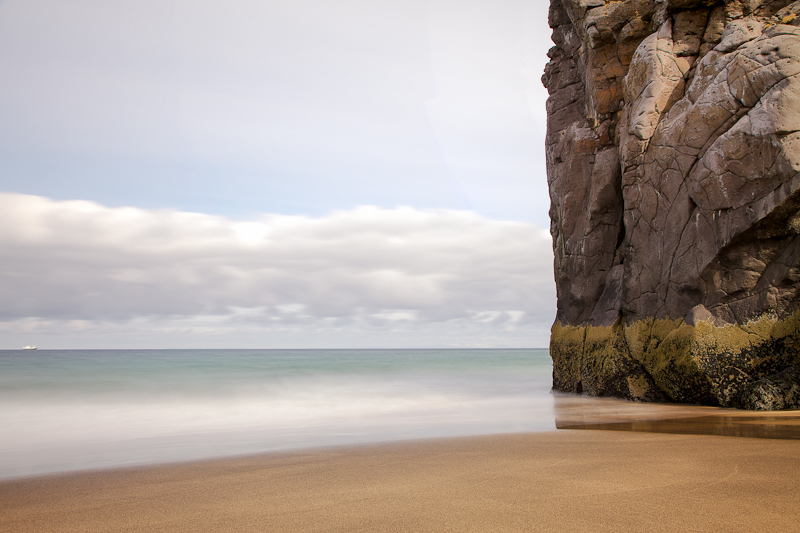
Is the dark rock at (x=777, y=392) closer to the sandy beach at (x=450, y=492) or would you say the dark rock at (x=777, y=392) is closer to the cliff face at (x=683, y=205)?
the cliff face at (x=683, y=205)

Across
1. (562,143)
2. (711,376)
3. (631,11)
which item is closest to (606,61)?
(631,11)

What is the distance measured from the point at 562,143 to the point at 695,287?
6.94 m

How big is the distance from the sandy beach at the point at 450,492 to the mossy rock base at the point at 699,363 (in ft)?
16.4

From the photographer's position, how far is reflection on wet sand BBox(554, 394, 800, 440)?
6.98m

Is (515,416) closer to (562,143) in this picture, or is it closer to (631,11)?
(562,143)

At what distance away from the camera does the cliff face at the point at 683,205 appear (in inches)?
392

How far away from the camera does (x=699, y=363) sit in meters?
10.9

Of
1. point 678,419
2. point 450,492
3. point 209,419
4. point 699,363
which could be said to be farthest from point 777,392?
point 209,419

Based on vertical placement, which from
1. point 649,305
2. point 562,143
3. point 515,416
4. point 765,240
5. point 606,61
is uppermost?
point 606,61

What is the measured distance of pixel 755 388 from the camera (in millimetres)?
9992

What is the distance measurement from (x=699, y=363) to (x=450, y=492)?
8970 mm

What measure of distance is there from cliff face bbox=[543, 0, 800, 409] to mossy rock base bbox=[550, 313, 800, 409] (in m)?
0.03

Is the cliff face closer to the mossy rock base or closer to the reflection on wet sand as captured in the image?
the mossy rock base

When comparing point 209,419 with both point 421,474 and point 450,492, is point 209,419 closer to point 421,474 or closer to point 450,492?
point 421,474
